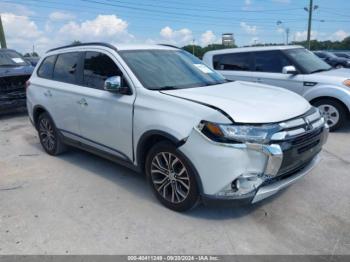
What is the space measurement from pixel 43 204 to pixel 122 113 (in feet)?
4.70

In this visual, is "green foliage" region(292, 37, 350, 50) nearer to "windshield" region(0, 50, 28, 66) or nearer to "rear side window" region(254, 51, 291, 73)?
"rear side window" region(254, 51, 291, 73)

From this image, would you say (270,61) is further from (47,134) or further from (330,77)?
(47,134)

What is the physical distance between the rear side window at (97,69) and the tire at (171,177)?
1177mm

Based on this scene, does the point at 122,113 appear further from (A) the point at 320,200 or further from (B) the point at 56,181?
(A) the point at 320,200

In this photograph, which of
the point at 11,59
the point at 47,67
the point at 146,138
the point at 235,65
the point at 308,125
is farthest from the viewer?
the point at 11,59

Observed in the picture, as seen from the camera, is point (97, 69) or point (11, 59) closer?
point (97, 69)

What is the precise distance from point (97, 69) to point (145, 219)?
6.99 ft

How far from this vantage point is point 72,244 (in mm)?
3137

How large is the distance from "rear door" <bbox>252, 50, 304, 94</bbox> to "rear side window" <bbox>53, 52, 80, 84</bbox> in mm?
4331

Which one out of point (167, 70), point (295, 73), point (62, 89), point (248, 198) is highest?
point (167, 70)

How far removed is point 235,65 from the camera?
804cm

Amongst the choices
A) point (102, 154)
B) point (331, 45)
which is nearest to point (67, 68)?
point (102, 154)

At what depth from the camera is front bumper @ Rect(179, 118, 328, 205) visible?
3.03 meters

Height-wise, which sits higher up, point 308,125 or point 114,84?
point 114,84
